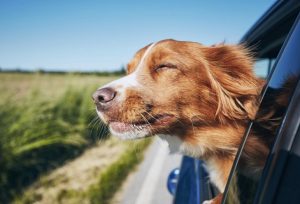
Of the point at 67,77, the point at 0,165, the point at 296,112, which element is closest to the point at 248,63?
the point at 296,112

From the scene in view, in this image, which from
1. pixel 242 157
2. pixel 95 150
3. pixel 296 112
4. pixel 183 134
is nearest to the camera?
pixel 296 112

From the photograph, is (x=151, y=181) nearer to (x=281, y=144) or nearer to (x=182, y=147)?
(x=182, y=147)

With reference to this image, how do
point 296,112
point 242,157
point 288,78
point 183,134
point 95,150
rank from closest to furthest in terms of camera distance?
1. point 296,112
2. point 288,78
3. point 242,157
4. point 183,134
5. point 95,150

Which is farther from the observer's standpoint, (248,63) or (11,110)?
(11,110)

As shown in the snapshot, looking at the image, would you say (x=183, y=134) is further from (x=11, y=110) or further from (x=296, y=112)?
(x=11, y=110)

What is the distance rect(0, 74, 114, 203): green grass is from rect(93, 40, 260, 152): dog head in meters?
4.56

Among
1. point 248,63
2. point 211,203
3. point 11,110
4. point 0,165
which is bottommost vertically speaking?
point 0,165

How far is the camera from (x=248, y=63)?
2.38 m

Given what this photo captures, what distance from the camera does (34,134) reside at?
9164 mm

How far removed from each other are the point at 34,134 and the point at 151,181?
9.40ft

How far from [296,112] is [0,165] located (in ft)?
24.0

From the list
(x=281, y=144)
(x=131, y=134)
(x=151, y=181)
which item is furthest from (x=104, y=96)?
(x=151, y=181)

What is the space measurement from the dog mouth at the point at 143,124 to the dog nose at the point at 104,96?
0.12 m

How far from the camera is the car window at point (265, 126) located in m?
1.36
